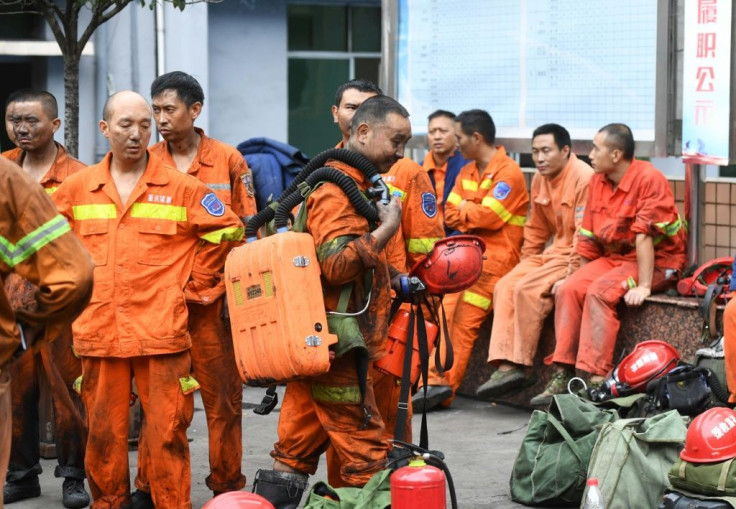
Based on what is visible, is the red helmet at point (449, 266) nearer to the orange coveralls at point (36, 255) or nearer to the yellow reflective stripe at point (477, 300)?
the orange coveralls at point (36, 255)

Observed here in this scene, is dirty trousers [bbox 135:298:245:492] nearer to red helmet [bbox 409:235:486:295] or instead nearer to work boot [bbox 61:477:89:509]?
work boot [bbox 61:477:89:509]

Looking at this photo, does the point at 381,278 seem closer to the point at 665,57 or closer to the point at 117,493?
the point at 117,493

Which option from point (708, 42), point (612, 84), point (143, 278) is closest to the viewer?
point (143, 278)

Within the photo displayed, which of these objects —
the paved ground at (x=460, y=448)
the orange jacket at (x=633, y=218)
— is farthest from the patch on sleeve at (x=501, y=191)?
the paved ground at (x=460, y=448)

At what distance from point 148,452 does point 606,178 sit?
3.59 m

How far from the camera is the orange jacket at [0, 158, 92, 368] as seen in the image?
4078 millimetres

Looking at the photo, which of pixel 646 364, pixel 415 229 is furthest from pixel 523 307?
pixel 415 229

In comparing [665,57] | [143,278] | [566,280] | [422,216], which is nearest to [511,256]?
[566,280]

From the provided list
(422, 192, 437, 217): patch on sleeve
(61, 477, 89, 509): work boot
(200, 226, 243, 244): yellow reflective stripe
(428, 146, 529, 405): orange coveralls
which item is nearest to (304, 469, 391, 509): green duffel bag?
(200, 226, 243, 244): yellow reflective stripe

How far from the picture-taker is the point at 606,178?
834 cm

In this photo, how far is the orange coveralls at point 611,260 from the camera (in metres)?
8.02

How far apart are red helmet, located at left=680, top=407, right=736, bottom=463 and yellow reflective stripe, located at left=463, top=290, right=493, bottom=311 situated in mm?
3432

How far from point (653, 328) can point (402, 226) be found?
2107mm

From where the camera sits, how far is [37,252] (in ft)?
13.5
